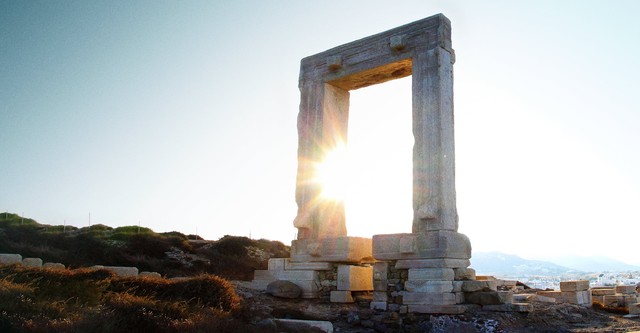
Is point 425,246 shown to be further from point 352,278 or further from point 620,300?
point 620,300

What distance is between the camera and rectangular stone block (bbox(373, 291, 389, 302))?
436 inches

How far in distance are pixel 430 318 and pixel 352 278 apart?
7.70ft

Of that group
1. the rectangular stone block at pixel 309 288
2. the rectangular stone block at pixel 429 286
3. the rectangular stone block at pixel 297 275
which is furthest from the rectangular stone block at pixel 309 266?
the rectangular stone block at pixel 429 286

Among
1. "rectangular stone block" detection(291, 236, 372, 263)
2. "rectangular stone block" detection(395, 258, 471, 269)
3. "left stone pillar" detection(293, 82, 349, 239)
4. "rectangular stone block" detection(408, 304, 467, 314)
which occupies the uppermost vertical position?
"left stone pillar" detection(293, 82, 349, 239)

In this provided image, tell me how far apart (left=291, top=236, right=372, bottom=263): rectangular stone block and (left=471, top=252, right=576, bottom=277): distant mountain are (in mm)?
A: 114325

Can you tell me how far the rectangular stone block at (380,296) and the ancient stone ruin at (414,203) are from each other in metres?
0.03

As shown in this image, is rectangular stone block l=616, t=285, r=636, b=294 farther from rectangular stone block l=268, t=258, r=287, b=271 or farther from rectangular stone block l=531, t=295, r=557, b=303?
rectangular stone block l=268, t=258, r=287, b=271

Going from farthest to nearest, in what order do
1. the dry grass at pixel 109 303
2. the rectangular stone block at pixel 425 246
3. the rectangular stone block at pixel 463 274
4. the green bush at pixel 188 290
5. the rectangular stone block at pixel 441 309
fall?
the rectangular stone block at pixel 463 274
the rectangular stone block at pixel 425 246
the rectangular stone block at pixel 441 309
the green bush at pixel 188 290
the dry grass at pixel 109 303

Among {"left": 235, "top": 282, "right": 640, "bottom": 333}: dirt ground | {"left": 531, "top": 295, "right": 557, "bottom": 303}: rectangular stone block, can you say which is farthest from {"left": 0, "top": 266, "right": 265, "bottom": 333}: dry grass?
{"left": 531, "top": 295, "right": 557, "bottom": 303}: rectangular stone block

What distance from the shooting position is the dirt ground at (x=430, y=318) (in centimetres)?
971

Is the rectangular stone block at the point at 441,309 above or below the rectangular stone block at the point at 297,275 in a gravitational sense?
below

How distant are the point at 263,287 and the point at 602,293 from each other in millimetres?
8960

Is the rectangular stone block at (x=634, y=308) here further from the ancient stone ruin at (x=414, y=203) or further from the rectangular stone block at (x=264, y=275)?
the rectangular stone block at (x=264, y=275)

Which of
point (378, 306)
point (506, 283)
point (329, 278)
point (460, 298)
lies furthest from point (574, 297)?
point (329, 278)
